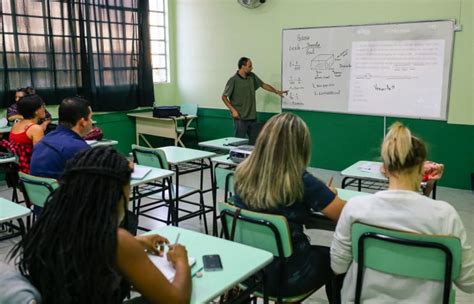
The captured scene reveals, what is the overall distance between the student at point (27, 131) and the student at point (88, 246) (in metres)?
2.28

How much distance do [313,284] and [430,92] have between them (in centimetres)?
369

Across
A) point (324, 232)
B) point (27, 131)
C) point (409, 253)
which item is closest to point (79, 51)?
point (27, 131)

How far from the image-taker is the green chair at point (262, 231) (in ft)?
5.80

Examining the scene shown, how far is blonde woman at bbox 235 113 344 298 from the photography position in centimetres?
185

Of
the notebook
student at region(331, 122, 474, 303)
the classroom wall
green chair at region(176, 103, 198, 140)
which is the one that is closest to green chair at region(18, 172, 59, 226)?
the notebook

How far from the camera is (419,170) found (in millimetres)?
1643

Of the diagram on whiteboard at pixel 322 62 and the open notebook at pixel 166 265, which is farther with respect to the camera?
the diagram on whiteboard at pixel 322 62

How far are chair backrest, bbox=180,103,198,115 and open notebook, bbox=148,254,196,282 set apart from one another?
5547 mm

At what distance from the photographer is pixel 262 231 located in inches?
72.7

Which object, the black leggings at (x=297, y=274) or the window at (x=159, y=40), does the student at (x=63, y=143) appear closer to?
the black leggings at (x=297, y=274)

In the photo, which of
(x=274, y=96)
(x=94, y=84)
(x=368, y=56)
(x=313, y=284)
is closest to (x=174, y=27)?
(x=94, y=84)

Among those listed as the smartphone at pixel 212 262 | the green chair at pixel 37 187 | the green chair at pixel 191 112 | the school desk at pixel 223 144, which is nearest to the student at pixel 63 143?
the green chair at pixel 37 187

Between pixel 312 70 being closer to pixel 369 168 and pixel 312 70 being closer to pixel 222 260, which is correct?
pixel 369 168

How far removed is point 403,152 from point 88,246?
1.14 m
